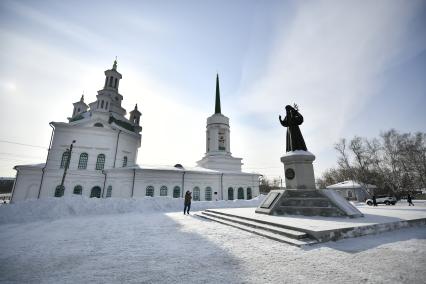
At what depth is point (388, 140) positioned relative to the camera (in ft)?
109

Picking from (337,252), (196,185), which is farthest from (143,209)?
(337,252)

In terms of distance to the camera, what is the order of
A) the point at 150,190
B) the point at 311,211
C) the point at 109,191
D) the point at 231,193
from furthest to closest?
the point at 231,193 → the point at 109,191 → the point at 150,190 → the point at 311,211

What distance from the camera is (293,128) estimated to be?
486 inches

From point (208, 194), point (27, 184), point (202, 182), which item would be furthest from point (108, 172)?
point (208, 194)

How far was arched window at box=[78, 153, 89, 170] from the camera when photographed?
25.6m

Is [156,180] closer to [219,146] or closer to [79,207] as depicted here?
[79,207]

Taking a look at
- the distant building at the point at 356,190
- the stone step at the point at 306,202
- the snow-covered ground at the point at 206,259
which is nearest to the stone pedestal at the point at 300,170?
the stone step at the point at 306,202

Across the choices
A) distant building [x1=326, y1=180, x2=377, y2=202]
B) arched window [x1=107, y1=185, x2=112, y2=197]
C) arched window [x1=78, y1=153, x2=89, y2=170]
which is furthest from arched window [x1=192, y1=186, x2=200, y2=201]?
distant building [x1=326, y1=180, x2=377, y2=202]

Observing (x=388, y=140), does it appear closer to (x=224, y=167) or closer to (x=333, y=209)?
(x=224, y=167)

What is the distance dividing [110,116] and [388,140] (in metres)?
49.3

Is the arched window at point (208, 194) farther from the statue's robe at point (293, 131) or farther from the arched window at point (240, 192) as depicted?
the statue's robe at point (293, 131)

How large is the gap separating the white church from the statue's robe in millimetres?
16263

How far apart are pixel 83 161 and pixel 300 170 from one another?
90.9 ft

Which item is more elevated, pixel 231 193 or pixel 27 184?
pixel 27 184
